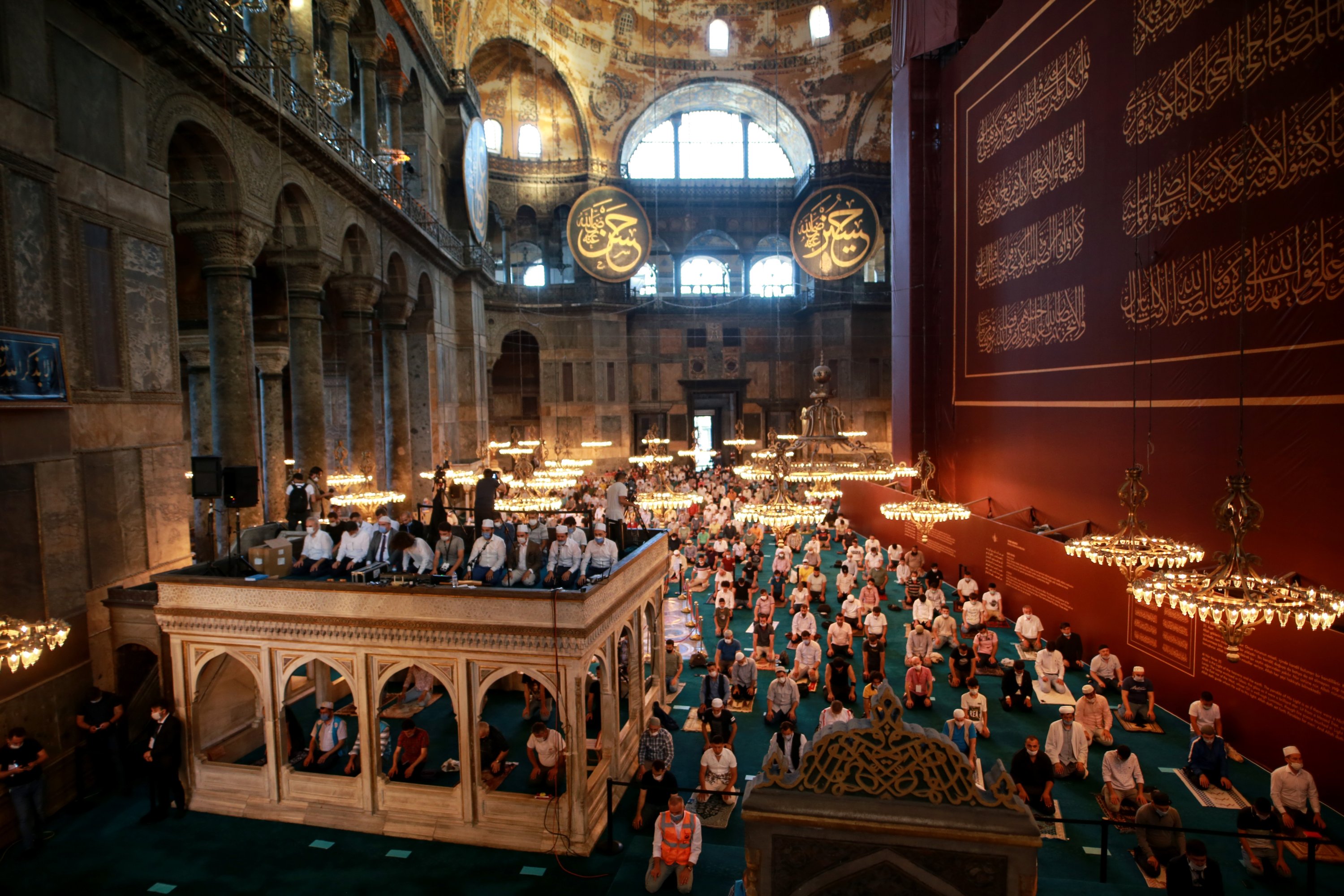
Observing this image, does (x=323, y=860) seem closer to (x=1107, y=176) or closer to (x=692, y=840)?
(x=692, y=840)

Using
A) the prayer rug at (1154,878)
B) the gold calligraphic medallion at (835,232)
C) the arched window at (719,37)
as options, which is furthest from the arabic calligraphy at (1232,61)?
the arched window at (719,37)

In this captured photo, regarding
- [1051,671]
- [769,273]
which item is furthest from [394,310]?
[769,273]

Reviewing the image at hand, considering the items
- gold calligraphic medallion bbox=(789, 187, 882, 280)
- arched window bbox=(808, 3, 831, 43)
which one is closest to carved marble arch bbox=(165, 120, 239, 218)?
gold calligraphic medallion bbox=(789, 187, 882, 280)

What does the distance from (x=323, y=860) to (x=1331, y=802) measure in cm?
792

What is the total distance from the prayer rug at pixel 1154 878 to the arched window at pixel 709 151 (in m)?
26.1

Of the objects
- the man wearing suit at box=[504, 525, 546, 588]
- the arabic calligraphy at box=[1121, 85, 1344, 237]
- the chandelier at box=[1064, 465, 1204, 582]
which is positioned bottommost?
the man wearing suit at box=[504, 525, 546, 588]

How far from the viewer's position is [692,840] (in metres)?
5.17

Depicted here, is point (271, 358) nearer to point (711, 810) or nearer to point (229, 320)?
point (229, 320)

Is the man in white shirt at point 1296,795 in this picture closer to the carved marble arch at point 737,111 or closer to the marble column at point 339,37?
the marble column at point 339,37

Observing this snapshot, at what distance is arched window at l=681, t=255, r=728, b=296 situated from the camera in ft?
92.5

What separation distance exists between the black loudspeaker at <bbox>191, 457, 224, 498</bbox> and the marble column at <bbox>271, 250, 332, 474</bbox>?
414 cm

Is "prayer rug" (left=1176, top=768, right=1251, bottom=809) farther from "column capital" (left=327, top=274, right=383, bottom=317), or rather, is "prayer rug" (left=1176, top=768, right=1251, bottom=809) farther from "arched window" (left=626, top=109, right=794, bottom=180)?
"arched window" (left=626, top=109, right=794, bottom=180)

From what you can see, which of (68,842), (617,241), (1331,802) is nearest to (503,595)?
(68,842)

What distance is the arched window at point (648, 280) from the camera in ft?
91.3
